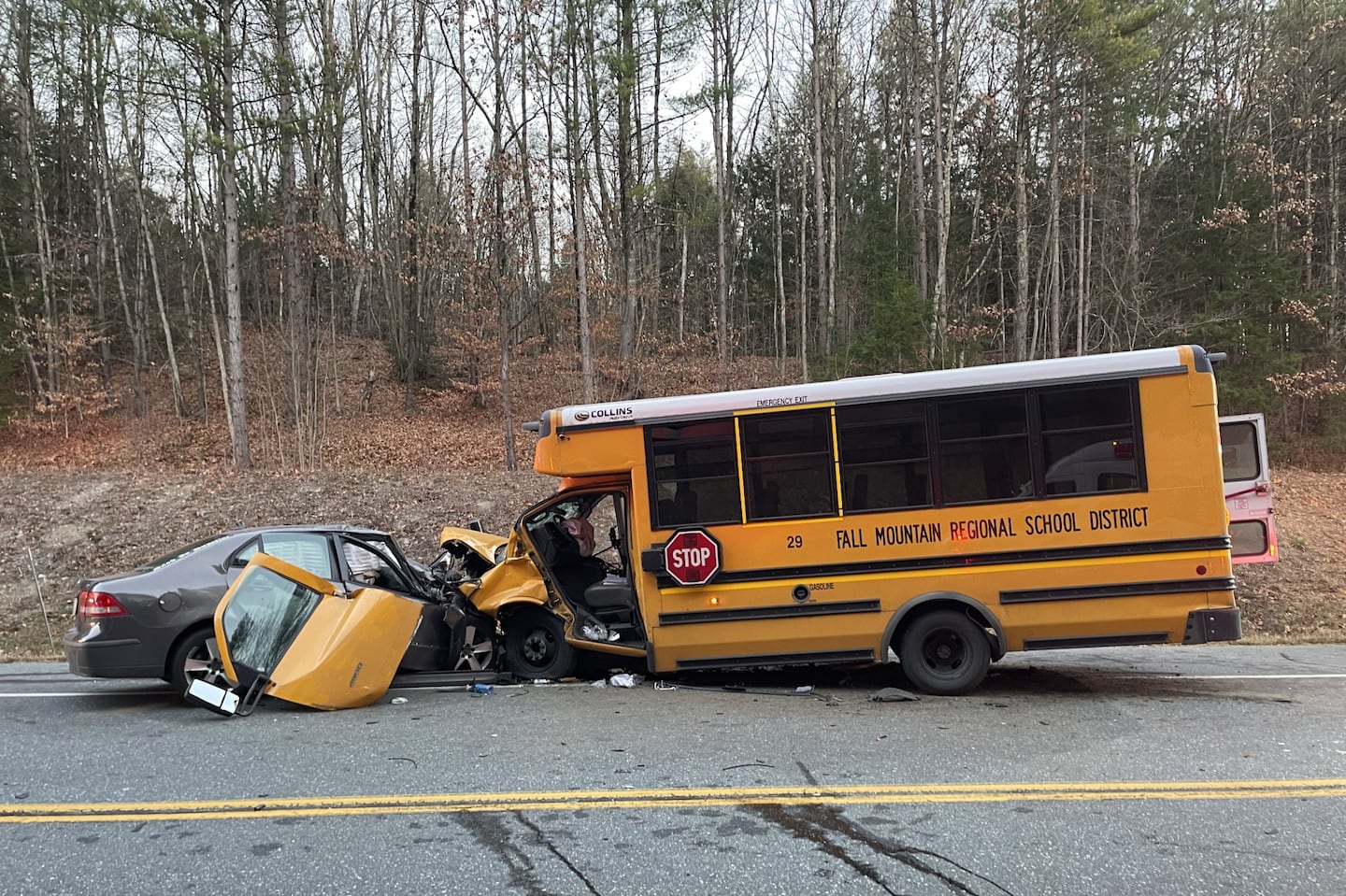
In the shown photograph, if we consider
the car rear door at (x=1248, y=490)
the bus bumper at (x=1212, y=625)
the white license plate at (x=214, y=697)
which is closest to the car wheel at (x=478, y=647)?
the white license plate at (x=214, y=697)

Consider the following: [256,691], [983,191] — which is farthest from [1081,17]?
[256,691]

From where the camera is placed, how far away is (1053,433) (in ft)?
22.4

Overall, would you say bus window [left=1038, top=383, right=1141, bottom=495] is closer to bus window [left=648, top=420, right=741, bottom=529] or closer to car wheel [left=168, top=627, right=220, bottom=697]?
bus window [left=648, top=420, right=741, bottom=529]

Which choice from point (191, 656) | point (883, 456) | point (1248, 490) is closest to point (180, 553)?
point (191, 656)

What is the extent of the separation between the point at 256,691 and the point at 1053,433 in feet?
21.5

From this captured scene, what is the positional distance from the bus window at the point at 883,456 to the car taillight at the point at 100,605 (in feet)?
19.3

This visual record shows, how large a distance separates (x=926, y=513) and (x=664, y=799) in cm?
349

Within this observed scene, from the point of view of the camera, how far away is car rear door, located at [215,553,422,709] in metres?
6.41

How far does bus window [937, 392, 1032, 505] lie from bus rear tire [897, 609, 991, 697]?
98cm

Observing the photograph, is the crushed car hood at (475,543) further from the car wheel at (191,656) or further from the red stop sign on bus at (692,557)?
the car wheel at (191,656)

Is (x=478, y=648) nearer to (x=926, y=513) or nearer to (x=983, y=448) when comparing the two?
(x=926, y=513)

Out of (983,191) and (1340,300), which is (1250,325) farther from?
(983,191)

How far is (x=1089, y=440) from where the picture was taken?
267 inches

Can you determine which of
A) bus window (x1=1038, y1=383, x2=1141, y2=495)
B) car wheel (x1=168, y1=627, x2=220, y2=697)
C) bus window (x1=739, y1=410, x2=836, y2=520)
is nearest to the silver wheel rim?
car wheel (x1=168, y1=627, x2=220, y2=697)
